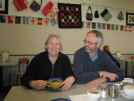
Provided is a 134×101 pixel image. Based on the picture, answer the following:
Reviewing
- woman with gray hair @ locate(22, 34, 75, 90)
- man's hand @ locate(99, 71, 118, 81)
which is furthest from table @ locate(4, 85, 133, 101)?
man's hand @ locate(99, 71, 118, 81)

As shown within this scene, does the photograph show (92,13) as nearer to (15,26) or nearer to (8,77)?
(15,26)

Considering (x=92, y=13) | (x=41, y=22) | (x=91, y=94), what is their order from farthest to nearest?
(x=92, y=13), (x=41, y=22), (x=91, y=94)

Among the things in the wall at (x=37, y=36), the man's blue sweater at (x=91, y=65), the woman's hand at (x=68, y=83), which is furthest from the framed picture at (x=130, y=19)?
the woman's hand at (x=68, y=83)

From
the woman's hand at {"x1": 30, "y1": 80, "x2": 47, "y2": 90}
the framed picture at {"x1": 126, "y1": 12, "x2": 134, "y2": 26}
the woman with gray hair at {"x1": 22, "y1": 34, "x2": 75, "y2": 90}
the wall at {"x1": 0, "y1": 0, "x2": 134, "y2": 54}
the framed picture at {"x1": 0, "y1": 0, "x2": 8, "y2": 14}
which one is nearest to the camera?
the woman's hand at {"x1": 30, "y1": 80, "x2": 47, "y2": 90}

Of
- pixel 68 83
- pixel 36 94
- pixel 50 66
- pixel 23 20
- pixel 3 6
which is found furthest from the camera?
pixel 23 20

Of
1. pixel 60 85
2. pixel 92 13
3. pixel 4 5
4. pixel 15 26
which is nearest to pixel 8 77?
pixel 15 26

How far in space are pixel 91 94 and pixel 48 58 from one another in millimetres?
791

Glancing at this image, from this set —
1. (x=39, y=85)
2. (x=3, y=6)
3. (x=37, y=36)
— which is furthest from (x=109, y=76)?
(x=3, y=6)

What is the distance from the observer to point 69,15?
4746 mm

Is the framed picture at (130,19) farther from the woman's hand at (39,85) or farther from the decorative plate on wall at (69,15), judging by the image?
the woman's hand at (39,85)

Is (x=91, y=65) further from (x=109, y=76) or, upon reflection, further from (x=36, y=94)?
(x=36, y=94)

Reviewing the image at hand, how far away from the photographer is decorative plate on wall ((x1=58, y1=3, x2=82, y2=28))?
470 cm

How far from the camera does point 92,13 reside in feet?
16.4

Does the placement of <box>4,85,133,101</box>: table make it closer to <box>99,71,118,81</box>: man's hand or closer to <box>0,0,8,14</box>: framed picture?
<box>99,71,118,81</box>: man's hand
